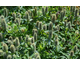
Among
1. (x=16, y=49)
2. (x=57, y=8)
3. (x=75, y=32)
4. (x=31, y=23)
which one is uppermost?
(x=57, y=8)

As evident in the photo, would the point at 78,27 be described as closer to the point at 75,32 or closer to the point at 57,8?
the point at 75,32

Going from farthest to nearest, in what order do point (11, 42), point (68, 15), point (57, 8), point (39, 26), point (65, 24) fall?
1. point (57, 8)
2. point (68, 15)
3. point (65, 24)
4. point (39, 26)
5. point (11, 42)

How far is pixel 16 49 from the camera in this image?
9.04 feet

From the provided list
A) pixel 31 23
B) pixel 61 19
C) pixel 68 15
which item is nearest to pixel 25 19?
pixel 31 23

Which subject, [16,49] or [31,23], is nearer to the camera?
[16,49]

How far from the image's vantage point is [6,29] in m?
2.97

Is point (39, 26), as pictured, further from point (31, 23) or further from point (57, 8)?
point (57, 8)

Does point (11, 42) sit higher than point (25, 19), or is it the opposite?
point (25, 19)

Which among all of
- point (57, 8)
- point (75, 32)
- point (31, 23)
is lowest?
point (75, 32)

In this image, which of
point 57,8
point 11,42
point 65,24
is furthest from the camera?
point 57,8

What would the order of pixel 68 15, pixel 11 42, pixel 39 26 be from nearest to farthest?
pixel 11 42
pixel 39 26
pixel 68 15

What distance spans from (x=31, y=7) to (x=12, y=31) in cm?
Result: 113

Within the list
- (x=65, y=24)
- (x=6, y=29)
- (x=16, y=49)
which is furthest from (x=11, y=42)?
(x=65, y=24)

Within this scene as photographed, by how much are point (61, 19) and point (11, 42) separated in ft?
4.16
